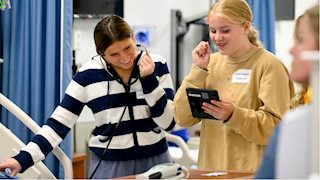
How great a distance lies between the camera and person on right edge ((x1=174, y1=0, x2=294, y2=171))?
1844mm

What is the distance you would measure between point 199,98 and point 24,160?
2.45 ft

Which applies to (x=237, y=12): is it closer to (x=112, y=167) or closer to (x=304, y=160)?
(x=112, y=167)

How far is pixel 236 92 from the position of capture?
1.95m

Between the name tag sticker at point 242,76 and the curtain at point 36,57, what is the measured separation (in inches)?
54.1

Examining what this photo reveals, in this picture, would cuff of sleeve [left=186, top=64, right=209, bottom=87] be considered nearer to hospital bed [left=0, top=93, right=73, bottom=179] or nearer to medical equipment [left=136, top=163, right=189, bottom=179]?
medical equipment [left=136, top=163, right=189, bottom=179]

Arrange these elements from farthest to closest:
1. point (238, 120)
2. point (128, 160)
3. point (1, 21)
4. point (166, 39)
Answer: point (166, 39) → point (1, 21) → point (128, 160) → point (238, 120)

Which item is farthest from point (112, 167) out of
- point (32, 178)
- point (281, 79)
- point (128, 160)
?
point (281, 79)

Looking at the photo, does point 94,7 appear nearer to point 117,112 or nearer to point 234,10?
point 117,112

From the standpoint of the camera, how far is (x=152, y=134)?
2.11 metres

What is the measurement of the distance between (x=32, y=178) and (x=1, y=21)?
123cm

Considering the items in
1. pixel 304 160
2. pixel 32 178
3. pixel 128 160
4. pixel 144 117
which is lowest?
pixel 32 178

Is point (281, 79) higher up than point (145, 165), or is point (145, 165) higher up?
point (281, 79)

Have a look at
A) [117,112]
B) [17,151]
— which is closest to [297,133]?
[117,112]

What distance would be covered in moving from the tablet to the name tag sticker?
0.15 metres
